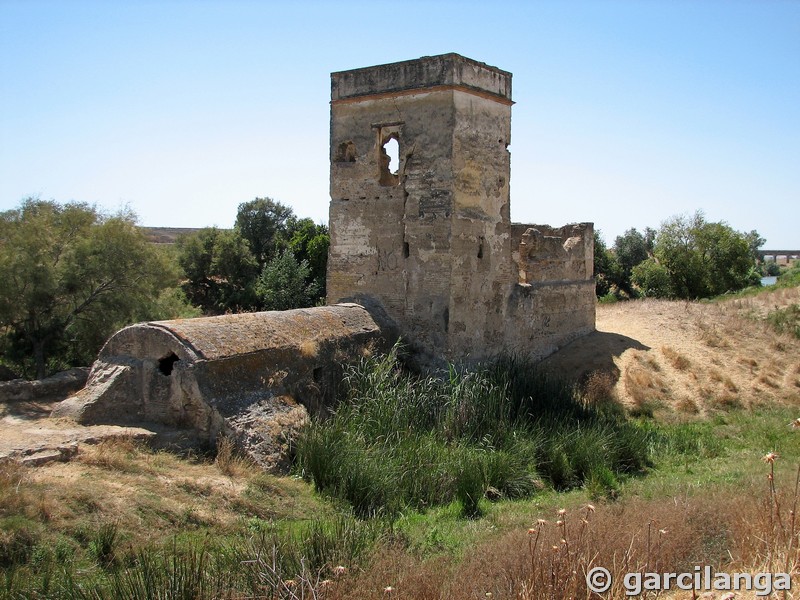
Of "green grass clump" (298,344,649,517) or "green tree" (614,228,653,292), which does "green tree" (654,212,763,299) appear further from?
"green grass clump" (298,344,649,517)

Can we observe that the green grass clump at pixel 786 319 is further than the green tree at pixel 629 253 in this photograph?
No

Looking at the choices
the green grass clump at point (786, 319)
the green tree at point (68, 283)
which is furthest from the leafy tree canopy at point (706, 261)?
the green tree at point (68, 283)

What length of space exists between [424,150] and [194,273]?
21.5 meters

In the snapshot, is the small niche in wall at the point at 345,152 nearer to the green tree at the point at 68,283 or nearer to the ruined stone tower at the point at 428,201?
the ruined stone tower at the point at 428,201

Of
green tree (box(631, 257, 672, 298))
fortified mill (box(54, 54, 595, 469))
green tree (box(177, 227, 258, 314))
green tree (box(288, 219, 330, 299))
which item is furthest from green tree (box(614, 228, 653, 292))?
fortified mill (box(54, 54, 595, 469))

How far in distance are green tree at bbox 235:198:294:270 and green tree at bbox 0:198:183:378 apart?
19111 mm

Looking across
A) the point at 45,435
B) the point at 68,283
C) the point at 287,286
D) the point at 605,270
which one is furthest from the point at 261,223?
the point at 45,435

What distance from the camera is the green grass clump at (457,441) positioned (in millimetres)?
7398

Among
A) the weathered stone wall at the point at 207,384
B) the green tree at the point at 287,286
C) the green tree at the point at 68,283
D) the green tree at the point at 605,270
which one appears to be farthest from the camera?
the green tree at the point at 605,270

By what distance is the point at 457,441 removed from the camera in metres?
8.73

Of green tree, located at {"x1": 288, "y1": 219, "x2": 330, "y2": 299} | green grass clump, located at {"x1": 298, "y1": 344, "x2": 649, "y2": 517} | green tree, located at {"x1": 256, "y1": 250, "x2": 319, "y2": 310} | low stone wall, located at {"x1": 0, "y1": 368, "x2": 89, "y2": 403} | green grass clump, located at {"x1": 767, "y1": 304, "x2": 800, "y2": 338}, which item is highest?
green tree, located at {"x1": 288, "y1": 219, "x2": 330, "y2": 299}

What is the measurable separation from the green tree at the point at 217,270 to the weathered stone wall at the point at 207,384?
21.5m

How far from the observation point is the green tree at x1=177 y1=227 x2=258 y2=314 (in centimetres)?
2986

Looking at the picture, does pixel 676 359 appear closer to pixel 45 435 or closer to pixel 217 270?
pixel 45 435
